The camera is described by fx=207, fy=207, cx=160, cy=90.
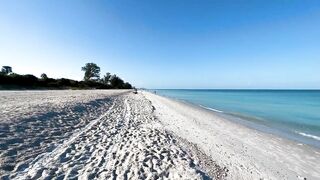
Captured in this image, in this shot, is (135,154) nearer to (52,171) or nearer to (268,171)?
(52,171)

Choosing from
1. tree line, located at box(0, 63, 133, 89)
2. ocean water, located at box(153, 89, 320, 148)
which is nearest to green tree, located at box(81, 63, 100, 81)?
tree line, located at box(0, 63, 133, 89)

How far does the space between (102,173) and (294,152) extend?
856cm

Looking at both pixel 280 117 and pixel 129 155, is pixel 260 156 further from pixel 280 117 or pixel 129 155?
pixel 280 117

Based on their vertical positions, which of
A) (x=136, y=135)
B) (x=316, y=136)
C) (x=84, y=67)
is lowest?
(x=316, y=136)

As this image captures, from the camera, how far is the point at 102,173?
523 centimetres

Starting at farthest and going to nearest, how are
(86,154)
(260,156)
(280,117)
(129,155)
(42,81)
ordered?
(42,81) → (280,117) → (260,156) → (129,155) → (86,154)

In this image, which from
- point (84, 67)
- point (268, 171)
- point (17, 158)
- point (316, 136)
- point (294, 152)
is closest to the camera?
point (17, 158)

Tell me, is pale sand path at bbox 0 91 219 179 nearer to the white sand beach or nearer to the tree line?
the white sand beach

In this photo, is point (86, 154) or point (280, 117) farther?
point (280, 117)

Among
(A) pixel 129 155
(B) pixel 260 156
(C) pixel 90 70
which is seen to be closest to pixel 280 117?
(B) pixel 260 156

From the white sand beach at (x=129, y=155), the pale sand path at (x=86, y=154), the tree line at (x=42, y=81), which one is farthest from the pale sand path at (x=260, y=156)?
the tree line at (x=42, y=81)

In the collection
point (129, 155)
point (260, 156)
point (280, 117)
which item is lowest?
point (280, 117)

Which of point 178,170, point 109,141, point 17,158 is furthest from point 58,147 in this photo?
point 178,170

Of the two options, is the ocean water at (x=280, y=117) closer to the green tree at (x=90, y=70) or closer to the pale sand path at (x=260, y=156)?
the pale sand path at (x=260, y=156)
